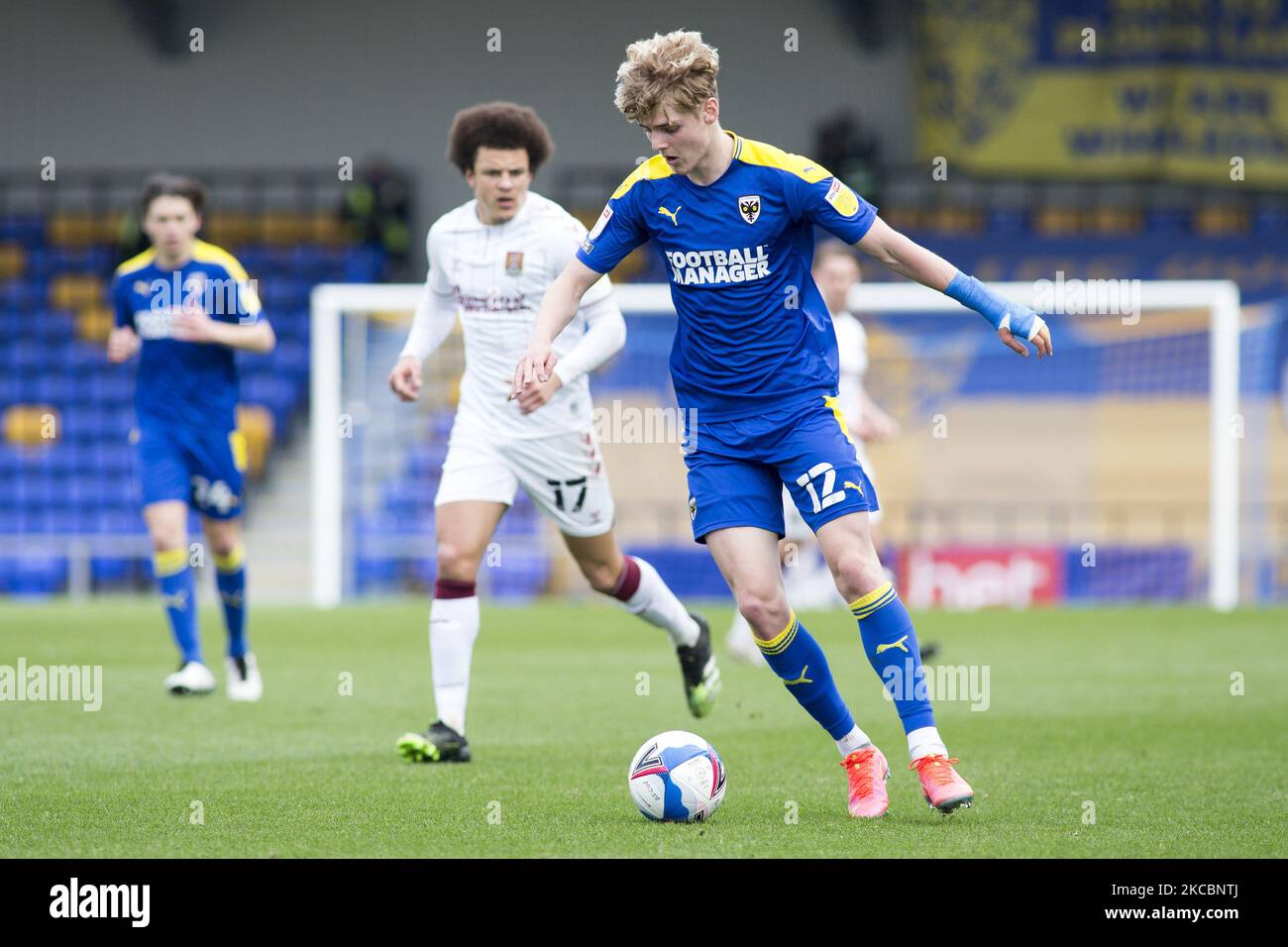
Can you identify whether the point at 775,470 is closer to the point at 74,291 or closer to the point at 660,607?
the point at 660,607

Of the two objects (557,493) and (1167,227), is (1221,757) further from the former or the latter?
(1167,227)

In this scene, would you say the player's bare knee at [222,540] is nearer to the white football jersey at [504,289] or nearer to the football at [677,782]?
the white football jersey at [504,289]

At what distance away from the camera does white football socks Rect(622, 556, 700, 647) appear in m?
7.26

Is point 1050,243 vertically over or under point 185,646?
over

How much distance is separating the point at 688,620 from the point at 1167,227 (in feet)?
51.1

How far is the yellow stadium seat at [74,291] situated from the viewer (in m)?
21.7

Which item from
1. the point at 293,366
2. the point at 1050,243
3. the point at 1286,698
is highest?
the point at 1050,243

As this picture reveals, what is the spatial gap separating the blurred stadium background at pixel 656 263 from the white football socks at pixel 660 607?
10229mm

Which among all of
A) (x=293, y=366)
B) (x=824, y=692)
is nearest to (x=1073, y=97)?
(x=293, y=366)

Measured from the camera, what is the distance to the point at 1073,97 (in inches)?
769

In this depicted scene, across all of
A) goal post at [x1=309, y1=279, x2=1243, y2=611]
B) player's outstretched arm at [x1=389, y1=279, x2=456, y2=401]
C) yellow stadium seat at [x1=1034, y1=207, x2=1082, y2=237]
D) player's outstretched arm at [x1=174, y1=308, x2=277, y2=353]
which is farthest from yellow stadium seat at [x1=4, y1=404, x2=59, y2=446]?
player's outstretched arm at [x1=389, y1=279, x2=456, y2=401]

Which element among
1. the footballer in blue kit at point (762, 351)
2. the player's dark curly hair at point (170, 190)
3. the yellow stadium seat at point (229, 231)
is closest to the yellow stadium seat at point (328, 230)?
the yellow stadium seat at point (229, 231)

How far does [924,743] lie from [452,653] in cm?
210

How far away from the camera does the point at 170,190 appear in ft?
28.1
